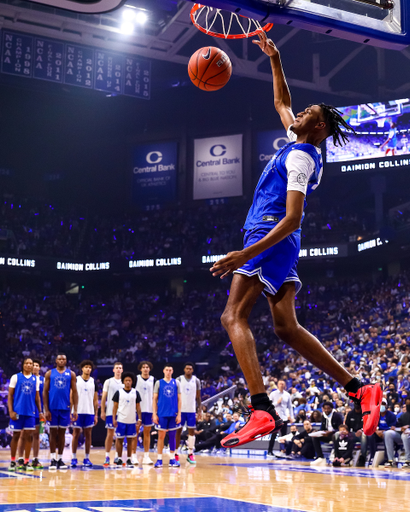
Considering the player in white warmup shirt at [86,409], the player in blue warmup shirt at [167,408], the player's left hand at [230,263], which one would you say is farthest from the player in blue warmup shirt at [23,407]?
the player's left hand at [230,263]

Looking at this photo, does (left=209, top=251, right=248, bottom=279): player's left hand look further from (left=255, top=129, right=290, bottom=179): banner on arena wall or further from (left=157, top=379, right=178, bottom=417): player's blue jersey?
(left=255, top=129, right=290, bottom=179): banner on arena wall

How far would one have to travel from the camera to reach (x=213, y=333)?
2672 centimetres

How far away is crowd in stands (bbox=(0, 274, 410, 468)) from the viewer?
17906 mm

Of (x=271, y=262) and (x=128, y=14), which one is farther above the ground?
(x=128, y=14)

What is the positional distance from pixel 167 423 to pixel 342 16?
29.0ft

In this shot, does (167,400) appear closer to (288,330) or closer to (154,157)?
(288,330)

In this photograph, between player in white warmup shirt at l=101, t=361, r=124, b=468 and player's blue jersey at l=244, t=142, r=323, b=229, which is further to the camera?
player in white warmup shirt at l=101, t=361, r=124, b=468

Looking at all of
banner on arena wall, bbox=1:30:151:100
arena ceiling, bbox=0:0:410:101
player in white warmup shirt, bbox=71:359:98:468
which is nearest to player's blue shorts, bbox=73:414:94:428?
player in white warmup shirt, bbox=71:359:98:468

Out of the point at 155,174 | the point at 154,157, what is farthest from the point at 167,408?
the point at 154,157

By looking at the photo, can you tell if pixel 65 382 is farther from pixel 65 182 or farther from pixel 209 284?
pixel 65 182

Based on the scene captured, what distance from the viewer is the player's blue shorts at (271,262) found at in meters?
3.23

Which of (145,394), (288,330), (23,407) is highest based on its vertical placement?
(288,330)

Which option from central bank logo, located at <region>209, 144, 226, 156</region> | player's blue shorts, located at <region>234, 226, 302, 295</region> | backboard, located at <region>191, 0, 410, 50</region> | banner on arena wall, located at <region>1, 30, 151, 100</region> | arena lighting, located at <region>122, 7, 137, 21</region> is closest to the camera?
player's blue shorts, located at <region>234, 226, 302, 295</region>

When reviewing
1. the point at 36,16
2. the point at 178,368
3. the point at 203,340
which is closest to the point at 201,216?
the point at 203,340
